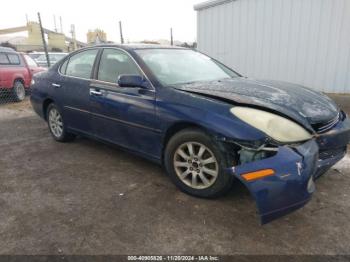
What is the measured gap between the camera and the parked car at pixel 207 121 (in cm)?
259

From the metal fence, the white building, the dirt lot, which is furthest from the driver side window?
the metal fence

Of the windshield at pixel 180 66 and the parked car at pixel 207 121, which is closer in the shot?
the parked car at pixel 207 121

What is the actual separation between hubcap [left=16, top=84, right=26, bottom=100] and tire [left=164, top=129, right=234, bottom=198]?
818cm

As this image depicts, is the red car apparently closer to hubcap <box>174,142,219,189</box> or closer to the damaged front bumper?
hubcap <box>174,142,219,189</box>

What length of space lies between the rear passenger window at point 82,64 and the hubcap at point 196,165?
1.87 metres

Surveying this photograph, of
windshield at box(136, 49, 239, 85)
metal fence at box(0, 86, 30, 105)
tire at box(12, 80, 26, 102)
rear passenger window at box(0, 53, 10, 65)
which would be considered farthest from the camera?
tire at box(12, 80, 26, 102)

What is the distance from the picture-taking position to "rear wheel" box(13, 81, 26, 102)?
9886 millimetres

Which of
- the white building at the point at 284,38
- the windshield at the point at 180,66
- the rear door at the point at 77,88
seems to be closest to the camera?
the windshield at the point at 180,66

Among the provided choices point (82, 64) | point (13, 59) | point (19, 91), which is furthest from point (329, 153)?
point (13, 59)

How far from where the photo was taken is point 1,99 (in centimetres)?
993

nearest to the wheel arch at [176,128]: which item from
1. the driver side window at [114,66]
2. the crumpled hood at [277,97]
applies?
the crumpled hood at [277,97]

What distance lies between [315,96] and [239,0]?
18.1ft

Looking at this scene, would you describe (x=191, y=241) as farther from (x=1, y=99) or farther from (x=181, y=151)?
(x=1, y=99)

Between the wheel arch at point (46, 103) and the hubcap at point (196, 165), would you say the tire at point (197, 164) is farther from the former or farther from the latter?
the wheel arch at point (46, 103)
